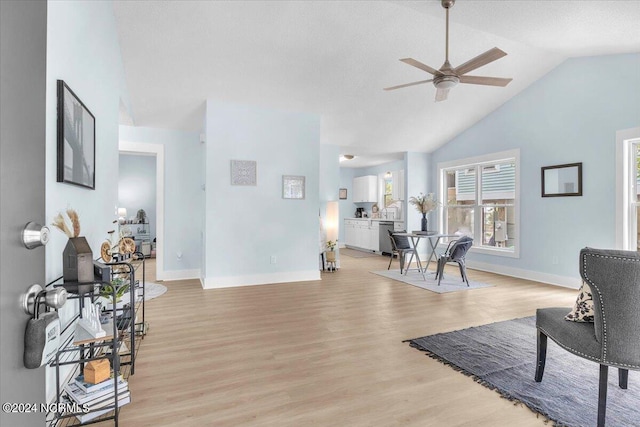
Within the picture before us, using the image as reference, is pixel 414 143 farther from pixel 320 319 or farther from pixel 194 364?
pixel 194 364

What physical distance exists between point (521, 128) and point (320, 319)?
4.92 meters

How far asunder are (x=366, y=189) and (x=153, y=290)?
22.2 ft

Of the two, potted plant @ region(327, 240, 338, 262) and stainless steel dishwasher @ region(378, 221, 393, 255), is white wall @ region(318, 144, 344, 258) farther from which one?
stainless steel dishwasher @ region(378, 221, 393, 255)

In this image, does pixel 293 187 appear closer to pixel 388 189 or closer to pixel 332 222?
pixel 332 222

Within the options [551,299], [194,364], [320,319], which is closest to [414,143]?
[551,299]

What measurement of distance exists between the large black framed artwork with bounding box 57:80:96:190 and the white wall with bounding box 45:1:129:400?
0.14 feet

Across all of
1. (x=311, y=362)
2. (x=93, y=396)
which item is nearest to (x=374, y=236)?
(x=311, y=362)

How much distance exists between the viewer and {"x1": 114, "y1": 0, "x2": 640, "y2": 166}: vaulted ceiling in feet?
11.5

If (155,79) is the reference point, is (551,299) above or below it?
below

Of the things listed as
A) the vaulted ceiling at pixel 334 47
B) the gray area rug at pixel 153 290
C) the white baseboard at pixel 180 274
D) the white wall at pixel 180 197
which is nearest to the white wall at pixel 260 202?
the vaulted ceiling at pixel 334 47

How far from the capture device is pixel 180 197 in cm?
573

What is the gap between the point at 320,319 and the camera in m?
3.50

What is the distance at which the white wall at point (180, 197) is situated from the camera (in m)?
5.62

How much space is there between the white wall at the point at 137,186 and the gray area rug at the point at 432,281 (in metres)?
6.62
